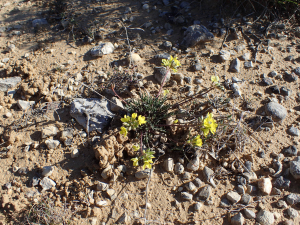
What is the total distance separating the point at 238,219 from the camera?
97.4 inches

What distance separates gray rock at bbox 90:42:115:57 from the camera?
397cm

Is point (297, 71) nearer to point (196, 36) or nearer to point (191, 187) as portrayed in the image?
point (196, 36)

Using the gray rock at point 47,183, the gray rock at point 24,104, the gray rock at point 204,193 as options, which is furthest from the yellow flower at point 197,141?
the gray rock at point 24,104

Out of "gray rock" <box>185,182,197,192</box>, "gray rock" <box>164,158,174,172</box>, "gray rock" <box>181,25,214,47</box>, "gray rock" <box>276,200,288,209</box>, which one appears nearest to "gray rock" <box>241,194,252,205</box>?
"gray rock" <box>276,200,288,209</box>

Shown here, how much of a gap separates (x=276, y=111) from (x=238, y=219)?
1.58m

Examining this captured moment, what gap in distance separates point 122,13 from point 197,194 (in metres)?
3.73

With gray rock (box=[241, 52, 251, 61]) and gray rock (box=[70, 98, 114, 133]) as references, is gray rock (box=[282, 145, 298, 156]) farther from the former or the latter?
gray rock (box=[70, 98, 114, 133])

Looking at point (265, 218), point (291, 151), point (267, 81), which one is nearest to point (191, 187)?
point (265, 218)

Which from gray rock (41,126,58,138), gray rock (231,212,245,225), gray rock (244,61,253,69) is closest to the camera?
gray rock (231,212,245,225)

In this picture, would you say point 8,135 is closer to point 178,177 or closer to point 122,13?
point 178,177

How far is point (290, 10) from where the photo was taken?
442 cm

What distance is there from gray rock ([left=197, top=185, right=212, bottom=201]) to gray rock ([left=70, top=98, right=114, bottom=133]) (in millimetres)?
1462

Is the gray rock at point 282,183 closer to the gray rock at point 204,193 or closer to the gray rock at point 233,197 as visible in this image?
the gray rock at point 233,197

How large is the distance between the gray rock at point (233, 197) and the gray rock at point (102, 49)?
287cm
